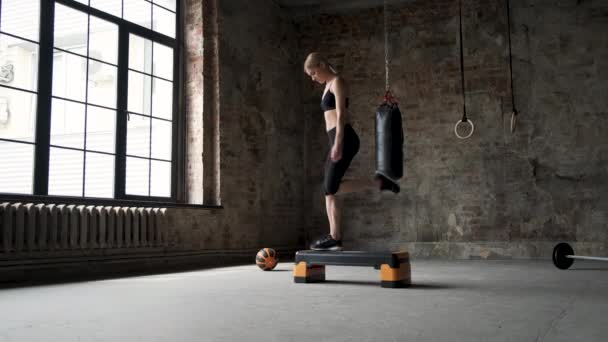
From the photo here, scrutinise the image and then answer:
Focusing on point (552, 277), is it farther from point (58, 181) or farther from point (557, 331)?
point (58, 181)

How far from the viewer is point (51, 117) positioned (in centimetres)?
578

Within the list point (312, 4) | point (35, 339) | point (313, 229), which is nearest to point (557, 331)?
point (35, 339)

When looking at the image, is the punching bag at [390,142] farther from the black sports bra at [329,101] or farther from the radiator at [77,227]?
the radiator at [77,227]

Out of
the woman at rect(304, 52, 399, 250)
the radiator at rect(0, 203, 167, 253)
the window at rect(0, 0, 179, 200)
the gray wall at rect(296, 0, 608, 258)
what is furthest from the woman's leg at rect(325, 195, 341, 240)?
Result: the gray wall at rect(296, 0, 608, 258)

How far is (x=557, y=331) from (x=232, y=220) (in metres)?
5.97

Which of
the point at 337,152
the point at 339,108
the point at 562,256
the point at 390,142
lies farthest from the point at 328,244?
the point at 562,256

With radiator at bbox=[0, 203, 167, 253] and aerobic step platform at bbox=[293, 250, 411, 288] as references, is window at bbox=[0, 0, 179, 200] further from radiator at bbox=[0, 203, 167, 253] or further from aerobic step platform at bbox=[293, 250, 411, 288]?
aerobic step platform at bbox=[293, 250, 411, 288]

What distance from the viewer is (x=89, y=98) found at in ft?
20.5

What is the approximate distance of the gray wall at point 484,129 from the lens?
796cm

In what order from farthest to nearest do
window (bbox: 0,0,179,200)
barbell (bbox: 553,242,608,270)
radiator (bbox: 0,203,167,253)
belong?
1. barbell (bbox: 553,242,608,270)
2. window (bbox: 0,0,179,200)
3. radiator (bbox: 0,203,167,253)

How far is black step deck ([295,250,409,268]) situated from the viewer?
170 inches

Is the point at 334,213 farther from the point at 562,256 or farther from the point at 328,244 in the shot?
the point at 562,256

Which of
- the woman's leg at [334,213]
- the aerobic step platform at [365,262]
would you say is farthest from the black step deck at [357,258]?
the woman's leg at [334,213]

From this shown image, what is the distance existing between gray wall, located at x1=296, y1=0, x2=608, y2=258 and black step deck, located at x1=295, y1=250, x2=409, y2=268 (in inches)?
171
